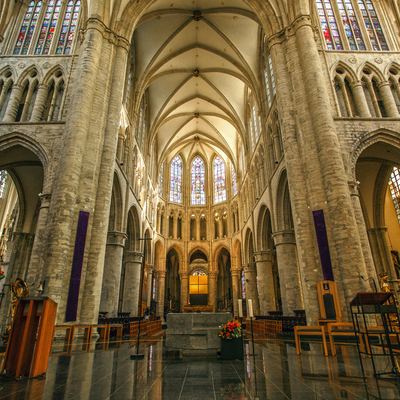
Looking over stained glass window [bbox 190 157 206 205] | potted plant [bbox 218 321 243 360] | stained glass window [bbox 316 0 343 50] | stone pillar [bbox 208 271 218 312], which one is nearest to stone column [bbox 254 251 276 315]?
stone pillar [bbox 208 271 218 312]

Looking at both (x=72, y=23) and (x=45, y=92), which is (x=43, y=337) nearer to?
(x=45, y=92)

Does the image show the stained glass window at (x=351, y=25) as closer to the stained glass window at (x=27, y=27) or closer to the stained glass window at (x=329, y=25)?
the stained glass window at (x=329, y=25)

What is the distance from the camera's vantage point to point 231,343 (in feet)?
21.2

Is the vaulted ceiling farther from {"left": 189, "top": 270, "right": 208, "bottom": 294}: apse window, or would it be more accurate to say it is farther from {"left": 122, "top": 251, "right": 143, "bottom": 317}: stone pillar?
{"left": 189, "top": 270, "right": 208, "bottom": 294}: apse window

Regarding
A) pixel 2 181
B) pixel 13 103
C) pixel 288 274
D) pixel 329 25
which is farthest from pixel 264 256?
pixel 2 181

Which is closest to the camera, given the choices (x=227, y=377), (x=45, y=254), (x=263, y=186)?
(x=227, y=377)

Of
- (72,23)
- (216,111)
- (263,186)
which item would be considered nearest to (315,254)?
(263,186)

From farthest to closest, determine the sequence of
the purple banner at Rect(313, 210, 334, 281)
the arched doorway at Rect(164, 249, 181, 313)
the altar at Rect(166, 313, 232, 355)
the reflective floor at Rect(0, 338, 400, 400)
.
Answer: the arched doorway at Rect(164, 249, 181, 313) → the purple banner at Rect(313, 210, 334, 281) → the altar at Rect(166, 313, 232, 355) → the reflective floor at Rect(0, 338, 400, 400)

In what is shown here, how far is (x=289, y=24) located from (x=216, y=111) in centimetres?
1478

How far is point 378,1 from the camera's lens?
720 inches

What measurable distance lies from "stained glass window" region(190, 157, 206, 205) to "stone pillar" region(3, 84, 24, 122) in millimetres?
23070

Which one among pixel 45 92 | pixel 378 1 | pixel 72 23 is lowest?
pixel 45 92

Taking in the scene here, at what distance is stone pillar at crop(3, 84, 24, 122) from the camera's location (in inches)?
590

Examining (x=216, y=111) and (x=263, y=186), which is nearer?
(x=263, y=186)
